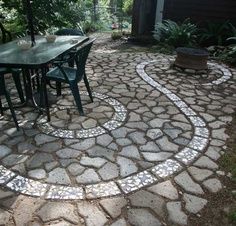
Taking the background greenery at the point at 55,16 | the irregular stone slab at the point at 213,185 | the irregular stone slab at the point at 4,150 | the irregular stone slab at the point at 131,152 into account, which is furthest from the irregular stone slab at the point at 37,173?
the background greenery at the point at 55,16

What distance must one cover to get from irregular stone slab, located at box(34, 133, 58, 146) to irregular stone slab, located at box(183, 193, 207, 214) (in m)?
1.96

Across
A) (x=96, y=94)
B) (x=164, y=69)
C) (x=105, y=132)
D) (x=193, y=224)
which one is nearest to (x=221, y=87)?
(x=164, y=69)

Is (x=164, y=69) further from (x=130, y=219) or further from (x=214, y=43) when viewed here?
(x=130, y=219)

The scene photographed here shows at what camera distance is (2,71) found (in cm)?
444

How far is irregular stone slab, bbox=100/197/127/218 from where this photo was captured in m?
2.94

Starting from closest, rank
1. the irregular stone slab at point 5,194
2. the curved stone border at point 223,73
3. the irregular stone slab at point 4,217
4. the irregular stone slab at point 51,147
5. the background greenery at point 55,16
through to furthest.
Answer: the irregular stone slab at point 4,217
the irregular stone slab at point 5,194
the irregular stone slab at point 51,147
the curved stone border at point 223,73
the background greenery at point 55,16

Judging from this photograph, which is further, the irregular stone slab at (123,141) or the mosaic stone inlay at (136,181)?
the irregular stone slab at (123,141)

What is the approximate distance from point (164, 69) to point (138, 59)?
1143 millimetres

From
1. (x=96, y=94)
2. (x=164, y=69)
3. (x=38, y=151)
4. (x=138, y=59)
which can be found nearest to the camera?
(x=38, y=151)

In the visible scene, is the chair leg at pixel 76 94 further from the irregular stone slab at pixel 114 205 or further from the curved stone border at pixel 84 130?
the irregular stone slab at pixel 114 205

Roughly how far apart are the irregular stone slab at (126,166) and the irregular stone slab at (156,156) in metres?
0.24

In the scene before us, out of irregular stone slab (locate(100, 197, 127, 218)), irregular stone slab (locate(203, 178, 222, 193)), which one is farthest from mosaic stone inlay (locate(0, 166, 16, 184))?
irregular stone slab (locate(203, 178, 222, 193))

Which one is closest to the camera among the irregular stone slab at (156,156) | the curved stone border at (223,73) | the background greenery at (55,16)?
the irregular stone slab at (156,156)

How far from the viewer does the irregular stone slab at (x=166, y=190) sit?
320cm
